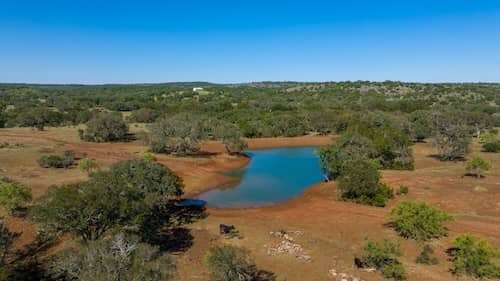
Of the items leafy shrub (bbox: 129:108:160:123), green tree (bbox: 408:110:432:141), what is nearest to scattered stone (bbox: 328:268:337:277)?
green tree (bbox: 408:110:432:141)

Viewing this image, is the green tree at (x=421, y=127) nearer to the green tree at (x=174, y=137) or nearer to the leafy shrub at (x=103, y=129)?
the green tree at (x=174, y=137)

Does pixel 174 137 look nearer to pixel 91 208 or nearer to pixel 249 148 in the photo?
pixel 249 148

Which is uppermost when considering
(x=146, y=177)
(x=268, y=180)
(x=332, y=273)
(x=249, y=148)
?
(x=146, y=177)

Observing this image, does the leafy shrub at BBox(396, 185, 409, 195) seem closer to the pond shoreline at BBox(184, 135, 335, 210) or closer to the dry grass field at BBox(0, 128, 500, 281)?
the dry grass field at BBox(0, 128, 500, 281)

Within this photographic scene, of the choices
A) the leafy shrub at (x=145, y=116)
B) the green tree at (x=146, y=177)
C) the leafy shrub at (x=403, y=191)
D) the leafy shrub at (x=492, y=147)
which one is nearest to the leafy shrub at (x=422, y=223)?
the leafy shrub at (x=403, y=191)

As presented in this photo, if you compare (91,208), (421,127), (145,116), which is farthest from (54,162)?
(421,127)

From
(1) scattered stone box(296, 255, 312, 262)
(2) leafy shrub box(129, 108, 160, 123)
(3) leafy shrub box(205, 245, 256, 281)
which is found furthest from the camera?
(2) leafy shrub box(129, 108, 160, 123)
